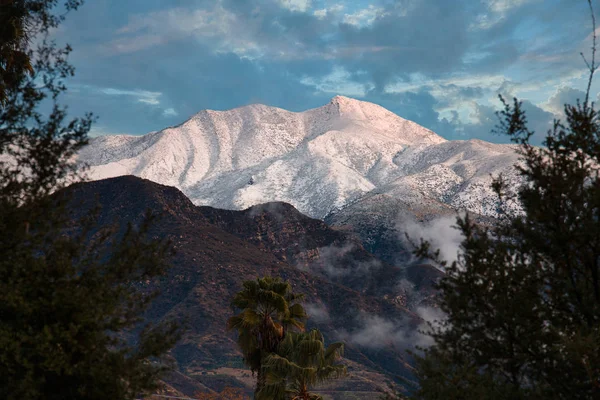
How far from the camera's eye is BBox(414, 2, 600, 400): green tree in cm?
1830

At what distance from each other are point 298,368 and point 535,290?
14.9m

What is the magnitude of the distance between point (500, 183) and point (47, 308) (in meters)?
12.2

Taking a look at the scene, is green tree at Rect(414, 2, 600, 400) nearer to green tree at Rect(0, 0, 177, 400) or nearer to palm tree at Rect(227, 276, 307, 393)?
green tree at Rect(0, 0, 177, 400)

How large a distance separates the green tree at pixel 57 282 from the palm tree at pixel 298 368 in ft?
38.4

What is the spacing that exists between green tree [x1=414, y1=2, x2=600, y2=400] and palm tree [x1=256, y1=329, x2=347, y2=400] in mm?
12458

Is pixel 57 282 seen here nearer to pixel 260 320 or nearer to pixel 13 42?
pixel 13 42

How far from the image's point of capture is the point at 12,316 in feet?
59.1

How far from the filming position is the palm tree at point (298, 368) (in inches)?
1257

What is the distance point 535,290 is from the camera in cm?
1905

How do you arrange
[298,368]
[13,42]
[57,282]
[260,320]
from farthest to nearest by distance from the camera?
[260,320]
[298,368]
[13,42]
[57,282]

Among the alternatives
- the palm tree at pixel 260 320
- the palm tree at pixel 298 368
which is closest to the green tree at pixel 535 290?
the palm tree at pixel 298 368

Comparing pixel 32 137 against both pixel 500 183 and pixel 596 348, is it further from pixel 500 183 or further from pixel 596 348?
pixel 596 348

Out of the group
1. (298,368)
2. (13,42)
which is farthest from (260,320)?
(13,42)

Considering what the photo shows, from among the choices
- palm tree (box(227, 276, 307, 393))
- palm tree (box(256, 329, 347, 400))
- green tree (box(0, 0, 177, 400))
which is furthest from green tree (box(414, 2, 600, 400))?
palm tree (box(227, 276, 307, 393))
